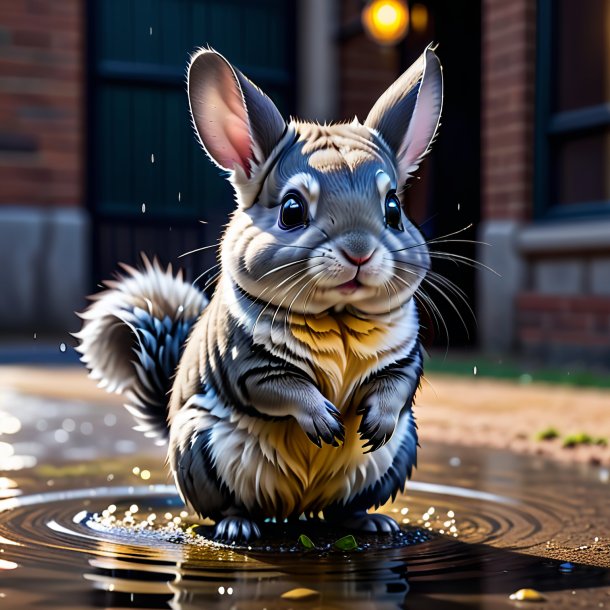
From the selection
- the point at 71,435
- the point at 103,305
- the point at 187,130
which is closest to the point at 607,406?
the point at 71,435

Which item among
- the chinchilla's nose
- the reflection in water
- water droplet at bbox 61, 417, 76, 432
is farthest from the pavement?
the chinchilla's nose

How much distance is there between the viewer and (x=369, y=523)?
125 inches

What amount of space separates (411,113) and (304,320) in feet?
2.03

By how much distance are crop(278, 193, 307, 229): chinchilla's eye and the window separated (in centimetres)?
665

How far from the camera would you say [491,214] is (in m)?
10.1

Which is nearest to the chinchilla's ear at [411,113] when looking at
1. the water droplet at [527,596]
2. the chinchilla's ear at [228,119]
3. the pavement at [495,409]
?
the chinchilla's ear at [228,119]

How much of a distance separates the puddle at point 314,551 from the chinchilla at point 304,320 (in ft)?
0.55

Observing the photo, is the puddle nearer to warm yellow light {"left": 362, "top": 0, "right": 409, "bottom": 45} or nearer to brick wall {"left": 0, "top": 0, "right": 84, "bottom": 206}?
warm yellow light {"left": 362, "top": 0, "right": 409, "bottom": 45}

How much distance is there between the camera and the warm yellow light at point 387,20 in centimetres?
1134

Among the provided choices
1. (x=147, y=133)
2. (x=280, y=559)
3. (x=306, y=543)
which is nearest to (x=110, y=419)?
(x=306, y=543)

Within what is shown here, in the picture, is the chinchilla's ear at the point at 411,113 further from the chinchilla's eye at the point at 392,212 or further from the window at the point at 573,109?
the window at the point at 573,109

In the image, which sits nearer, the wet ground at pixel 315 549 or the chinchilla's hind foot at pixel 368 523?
the wet ground at pixel 315 549

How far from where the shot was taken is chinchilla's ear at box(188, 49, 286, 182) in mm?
2900

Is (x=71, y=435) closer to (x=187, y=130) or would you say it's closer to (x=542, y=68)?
(x=542, y=68)
